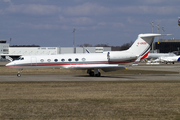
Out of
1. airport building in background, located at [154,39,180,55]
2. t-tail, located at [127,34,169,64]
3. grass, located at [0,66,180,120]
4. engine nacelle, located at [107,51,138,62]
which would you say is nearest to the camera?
grass, located at [0,66,180,120]

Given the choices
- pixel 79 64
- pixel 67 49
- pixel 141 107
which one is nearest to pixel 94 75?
pixel 79 64

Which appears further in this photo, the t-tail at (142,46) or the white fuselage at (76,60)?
the t-tail at (142,46)

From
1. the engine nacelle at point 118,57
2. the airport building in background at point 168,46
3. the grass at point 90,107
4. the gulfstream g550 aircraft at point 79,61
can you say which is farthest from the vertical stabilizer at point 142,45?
the airport building in background at point 168,46

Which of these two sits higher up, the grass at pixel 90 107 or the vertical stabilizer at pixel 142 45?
the vertical stabilizer at pixel 142 45

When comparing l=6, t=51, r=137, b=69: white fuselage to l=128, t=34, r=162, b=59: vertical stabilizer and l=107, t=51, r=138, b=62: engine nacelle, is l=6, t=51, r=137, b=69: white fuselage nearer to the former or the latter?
l=107, t=51, r=138, b=62: engine nacelle

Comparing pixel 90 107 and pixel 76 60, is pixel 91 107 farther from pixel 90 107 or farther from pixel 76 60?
pixel 76 60

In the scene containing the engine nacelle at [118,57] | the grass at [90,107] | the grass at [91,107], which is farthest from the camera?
the engine nacelle at [118,57]

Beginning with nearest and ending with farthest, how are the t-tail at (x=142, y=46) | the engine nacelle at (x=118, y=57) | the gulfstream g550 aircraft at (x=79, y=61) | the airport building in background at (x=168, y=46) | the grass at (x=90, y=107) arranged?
1. the grass at (x=90, y=107)
2. the gulfstream g550 aircraft at (x=79, y=61)
3. the engine nacelle at (x=118, y=57)
4. the t-tail at (x=142, y=46)
5. the airport building in background at (x=168, y=46)

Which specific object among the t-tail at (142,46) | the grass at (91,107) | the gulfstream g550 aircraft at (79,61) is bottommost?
the grass at (91,107)

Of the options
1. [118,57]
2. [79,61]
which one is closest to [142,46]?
[118,57]

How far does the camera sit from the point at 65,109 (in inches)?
457

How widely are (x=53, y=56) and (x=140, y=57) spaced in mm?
10851

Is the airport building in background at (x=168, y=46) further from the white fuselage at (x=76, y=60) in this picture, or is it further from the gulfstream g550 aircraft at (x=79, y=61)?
the white fuselage at (x=76, y=60)

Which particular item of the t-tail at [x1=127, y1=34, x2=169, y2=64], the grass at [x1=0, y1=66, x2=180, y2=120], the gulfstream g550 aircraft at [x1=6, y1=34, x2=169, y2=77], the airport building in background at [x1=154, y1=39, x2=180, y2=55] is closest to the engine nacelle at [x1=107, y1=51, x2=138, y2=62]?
the gulfstream g550 aircraft at [x1=6, y1=34, x2=169, y2=77]
